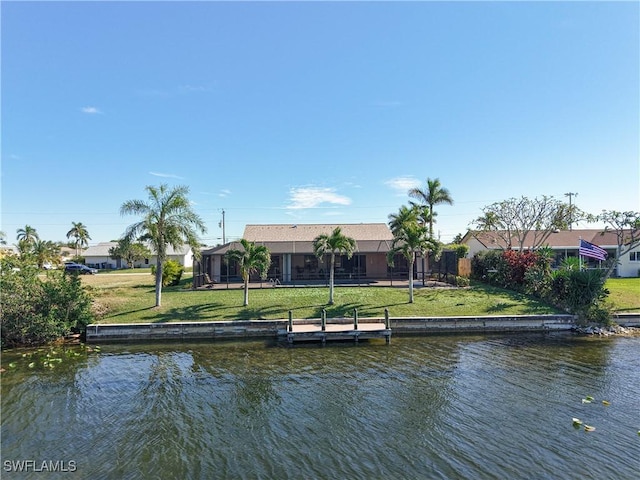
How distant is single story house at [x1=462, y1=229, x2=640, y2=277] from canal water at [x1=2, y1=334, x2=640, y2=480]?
903 inches

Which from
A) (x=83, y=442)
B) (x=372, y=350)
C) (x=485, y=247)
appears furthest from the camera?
(x=485, y=247)

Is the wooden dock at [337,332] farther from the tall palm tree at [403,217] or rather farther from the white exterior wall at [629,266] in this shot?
the white exterior wall at [629,266]

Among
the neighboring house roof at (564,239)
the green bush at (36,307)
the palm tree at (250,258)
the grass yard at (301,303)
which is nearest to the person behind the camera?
the green bush at (36,307)

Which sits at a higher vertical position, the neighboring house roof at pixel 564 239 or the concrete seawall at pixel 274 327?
the neighboring house roof at pixel 564 239

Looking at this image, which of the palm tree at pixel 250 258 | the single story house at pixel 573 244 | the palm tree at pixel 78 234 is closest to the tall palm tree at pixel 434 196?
the single story house at pixel 573 244

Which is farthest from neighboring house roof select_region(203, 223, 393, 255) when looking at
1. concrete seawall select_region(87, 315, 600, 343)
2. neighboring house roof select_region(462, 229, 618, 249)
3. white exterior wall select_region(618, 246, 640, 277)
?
white exterior wall select_region(618, 246, 640, 277)

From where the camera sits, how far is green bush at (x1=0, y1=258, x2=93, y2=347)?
1861 centimetres

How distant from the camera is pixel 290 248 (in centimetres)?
3300

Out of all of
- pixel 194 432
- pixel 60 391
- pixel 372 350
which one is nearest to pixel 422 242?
pixel 372 350

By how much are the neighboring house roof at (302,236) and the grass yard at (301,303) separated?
575cm

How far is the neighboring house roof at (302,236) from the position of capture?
3272 cm

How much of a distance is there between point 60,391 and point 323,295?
1534cm

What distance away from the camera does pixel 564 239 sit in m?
40.1

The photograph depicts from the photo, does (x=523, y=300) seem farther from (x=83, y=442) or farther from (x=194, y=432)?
(x=83, y=442)
